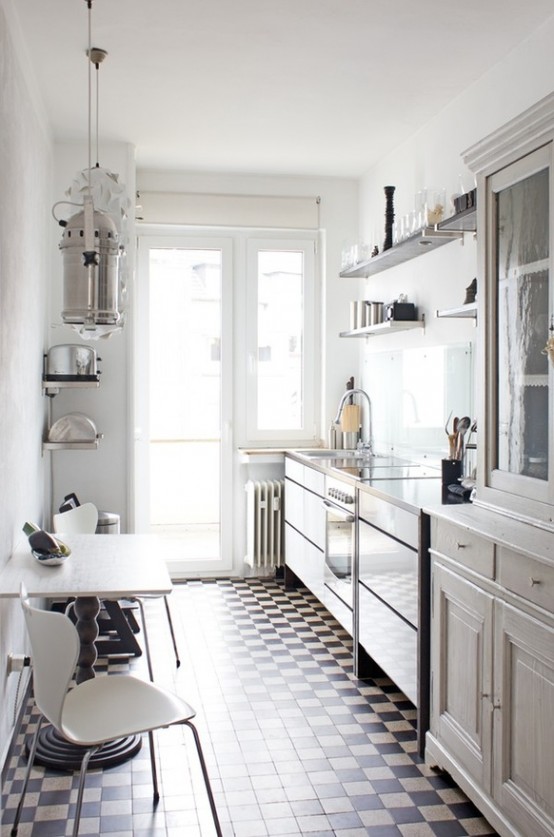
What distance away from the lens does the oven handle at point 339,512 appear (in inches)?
152

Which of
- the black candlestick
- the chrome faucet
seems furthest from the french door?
the black candlestick

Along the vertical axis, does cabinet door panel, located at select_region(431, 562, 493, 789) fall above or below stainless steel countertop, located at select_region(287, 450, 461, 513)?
below

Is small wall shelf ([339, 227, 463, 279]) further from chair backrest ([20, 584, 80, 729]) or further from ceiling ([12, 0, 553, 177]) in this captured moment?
chair backrest ([20, 584, 80, 729])

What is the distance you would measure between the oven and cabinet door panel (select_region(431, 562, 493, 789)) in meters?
1.08

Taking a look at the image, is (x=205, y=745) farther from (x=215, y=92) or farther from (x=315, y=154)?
(x=315, y=154)

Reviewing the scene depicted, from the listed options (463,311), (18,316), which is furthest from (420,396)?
(18,316)

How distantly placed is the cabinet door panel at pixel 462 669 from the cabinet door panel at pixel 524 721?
7cm

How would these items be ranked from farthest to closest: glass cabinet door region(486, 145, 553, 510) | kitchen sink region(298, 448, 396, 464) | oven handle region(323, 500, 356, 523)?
kitchen sink region(298, 448, 396, 464) → oven handle region(323, 500, 356, 523) → glass cabinet door region(486, 145, 553, 510)

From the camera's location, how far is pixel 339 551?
4.13m

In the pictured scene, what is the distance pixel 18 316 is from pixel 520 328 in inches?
83.1

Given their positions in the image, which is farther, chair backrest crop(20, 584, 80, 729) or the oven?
the oven

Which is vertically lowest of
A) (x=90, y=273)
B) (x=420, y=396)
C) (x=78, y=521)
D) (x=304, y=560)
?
(x=304, y=560)

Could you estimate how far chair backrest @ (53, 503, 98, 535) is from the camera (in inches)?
155

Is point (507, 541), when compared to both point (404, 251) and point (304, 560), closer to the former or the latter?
point (404, 251)
